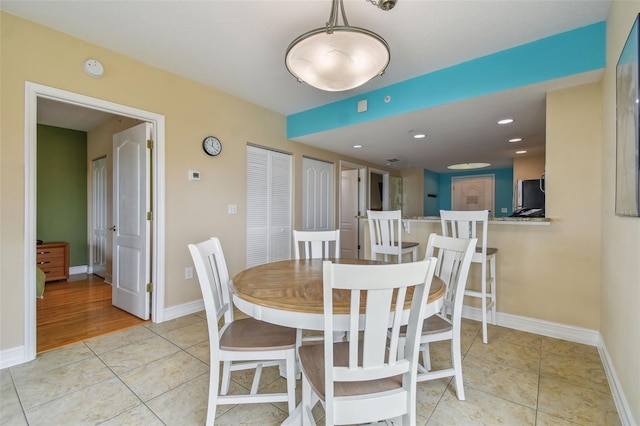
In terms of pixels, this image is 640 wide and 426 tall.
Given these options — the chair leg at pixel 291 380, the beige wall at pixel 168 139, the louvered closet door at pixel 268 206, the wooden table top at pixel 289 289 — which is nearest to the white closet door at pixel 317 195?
the beige wall at pixel 168 139

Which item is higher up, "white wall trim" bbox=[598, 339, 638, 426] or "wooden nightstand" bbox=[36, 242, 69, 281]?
"wooden nightstand" bbox=[36, 242, 69, 281]

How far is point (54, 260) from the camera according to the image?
427cm

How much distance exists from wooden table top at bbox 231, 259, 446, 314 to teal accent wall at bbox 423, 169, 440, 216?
5.90 metres

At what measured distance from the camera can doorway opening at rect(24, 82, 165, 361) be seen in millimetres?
2057

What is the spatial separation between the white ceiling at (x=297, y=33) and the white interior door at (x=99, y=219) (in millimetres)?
2859

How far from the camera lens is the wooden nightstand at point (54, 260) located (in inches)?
163

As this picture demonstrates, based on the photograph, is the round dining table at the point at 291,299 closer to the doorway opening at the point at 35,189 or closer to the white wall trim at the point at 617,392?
the white wall trim at the point at 617,392

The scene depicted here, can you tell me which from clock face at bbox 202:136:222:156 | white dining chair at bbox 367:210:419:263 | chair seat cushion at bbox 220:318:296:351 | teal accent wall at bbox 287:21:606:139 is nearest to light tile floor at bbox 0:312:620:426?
chair seat cushion at bbox 220:318:296:351

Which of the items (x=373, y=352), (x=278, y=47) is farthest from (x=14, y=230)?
(x=373, y=352)

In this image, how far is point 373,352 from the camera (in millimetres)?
994

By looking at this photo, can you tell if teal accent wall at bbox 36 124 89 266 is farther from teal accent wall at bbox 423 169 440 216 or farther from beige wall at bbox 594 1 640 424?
teal accent wall at bbox 423 169 440 216

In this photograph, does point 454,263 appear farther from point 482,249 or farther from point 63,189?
point 63,189

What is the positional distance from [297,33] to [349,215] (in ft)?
13.2

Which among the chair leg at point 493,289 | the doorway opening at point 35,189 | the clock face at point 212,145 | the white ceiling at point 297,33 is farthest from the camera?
the clock face at point 212,145
